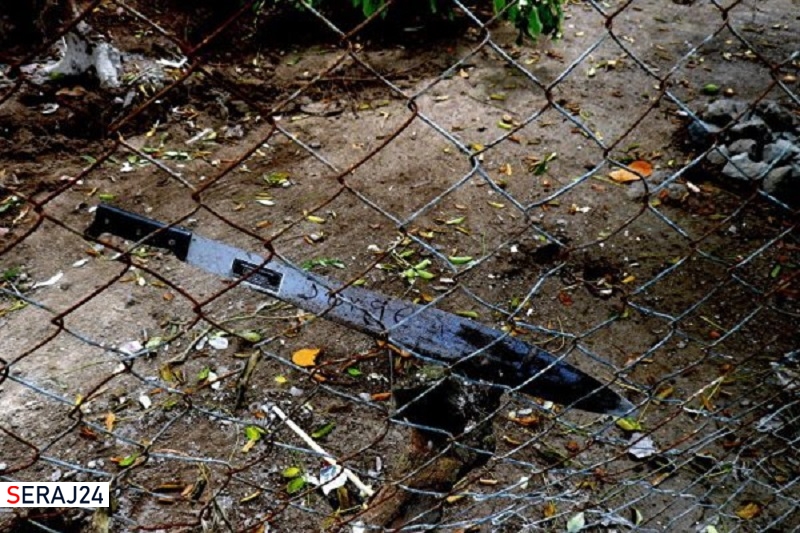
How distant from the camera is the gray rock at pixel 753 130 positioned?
3.71 m

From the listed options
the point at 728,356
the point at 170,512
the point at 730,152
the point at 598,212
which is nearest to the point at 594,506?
the point at 728,356

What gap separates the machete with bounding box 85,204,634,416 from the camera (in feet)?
5.51

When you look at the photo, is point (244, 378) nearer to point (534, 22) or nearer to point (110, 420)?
point (110, 420)

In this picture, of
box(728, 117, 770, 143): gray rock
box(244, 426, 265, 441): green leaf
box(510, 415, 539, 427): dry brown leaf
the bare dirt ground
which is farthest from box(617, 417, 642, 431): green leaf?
box(728, 117, 770, 143): gray rock

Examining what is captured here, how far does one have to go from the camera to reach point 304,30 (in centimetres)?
471

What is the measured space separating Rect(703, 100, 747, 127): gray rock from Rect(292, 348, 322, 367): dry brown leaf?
2.69 metres

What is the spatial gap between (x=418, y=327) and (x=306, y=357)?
960 millimetres

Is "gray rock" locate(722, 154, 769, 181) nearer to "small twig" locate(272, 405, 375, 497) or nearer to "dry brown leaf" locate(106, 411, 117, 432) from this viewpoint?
"small twig" locate(272, 405, 375, 497)

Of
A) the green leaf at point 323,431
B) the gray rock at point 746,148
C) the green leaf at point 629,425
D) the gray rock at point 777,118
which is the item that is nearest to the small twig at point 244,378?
the green leaf at point 323,431

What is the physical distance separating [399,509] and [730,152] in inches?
113

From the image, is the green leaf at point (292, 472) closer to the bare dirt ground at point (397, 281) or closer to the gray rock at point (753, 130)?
the bare dirt ground at point (397, 281)

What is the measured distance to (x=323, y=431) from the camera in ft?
7.64

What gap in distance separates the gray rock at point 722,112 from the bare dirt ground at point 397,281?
22 cm

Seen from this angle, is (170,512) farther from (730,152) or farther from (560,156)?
(730,152)
